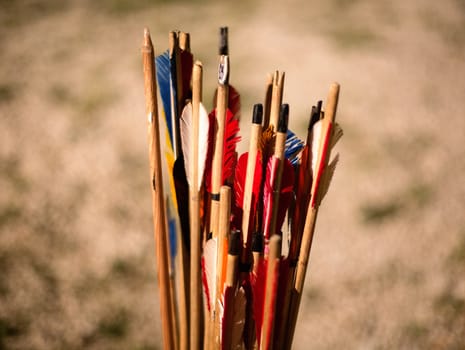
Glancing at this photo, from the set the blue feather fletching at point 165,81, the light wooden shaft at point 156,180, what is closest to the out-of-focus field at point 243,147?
the light wooden shaft at point 156,180

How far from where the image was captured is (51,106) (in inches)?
74.9

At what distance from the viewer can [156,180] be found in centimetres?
45

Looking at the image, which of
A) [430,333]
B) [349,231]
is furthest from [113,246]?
[430,333]

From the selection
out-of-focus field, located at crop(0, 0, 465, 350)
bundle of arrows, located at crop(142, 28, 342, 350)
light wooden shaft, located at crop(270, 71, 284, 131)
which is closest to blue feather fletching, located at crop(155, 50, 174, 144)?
bundle of arrows, located at crop(142, 28, 342, 350)

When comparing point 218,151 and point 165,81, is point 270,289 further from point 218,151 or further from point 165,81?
point 165,81

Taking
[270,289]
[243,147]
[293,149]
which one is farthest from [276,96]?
[243,147]

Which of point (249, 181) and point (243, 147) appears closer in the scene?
point (249, 181)

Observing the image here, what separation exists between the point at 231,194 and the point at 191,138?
0.23 ft

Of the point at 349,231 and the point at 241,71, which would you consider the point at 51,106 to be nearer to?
the point at 241,71

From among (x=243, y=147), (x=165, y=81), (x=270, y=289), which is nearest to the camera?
(x=270, y=289)

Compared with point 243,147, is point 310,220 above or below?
below

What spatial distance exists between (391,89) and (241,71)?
0.68 metres

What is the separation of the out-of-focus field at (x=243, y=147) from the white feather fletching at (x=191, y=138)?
77 centimetres

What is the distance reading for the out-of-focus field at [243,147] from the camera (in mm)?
1162
